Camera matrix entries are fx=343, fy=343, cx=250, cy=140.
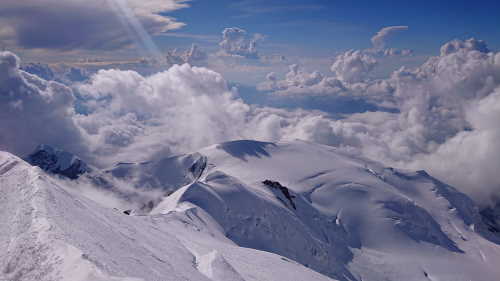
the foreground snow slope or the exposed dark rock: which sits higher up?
the foreground snow slope

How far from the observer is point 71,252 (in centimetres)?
2273

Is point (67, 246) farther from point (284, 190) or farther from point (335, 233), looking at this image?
point (335, 233)

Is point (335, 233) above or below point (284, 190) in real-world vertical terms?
below

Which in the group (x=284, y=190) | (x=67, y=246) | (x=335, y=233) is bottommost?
(x=335, y=233)

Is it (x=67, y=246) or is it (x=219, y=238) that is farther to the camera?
(x=219, y=238)

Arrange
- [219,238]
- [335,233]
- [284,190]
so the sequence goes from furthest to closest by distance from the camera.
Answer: [284,190], [335,233], [219,238]

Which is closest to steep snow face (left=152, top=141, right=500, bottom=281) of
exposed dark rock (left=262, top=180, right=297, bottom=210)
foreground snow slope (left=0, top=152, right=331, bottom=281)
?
exposed dark rock (left=262, top=180, right=297, bottom=210)

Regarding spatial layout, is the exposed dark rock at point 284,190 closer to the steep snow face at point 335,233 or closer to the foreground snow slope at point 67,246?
the steep snow face at point 335,233

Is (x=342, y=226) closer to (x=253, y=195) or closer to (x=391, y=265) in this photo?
(x=391, y=265)

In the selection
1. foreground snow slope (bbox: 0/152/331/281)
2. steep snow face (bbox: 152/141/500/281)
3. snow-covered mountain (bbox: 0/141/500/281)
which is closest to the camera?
foreground snow slope (bbox: 0/152/331/281)

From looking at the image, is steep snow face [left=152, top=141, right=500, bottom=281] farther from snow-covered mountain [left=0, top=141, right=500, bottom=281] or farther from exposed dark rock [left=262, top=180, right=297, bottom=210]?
snow-covered mountain [left=0, top=141, right=500, bottom=281]

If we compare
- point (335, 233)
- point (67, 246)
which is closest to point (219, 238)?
point (67, 246)

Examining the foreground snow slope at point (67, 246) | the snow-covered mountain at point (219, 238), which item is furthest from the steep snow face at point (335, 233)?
the foreground snow slope at point (67, 246)

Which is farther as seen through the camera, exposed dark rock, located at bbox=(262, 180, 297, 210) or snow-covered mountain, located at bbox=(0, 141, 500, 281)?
exposed dark rock, located at bbox=(262, 180, 297, 210)
